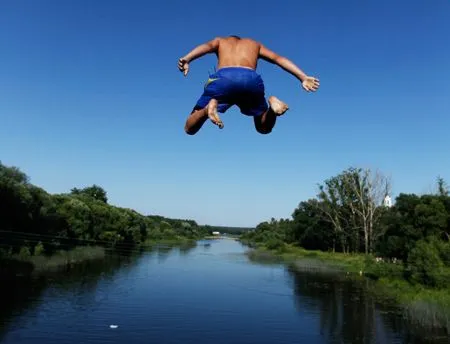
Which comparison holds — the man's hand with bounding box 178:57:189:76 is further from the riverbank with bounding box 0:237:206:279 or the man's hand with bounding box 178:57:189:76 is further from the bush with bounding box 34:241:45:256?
the bush with bounding box 34:241:45:256

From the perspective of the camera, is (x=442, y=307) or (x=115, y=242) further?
(x=115, y=242)

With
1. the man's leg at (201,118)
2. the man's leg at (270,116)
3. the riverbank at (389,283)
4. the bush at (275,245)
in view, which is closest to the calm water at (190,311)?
the riverbank at (389,283)

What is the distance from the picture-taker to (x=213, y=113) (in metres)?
5.38

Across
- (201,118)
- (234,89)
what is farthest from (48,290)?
(234,89)

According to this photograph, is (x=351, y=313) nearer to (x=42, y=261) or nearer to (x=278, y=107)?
(x=42, y=261)

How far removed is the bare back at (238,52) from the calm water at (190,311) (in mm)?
25549

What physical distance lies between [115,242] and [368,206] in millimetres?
42029

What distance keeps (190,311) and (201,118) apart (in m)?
31.9

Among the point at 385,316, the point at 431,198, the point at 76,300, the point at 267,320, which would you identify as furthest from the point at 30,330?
the point at 431,198

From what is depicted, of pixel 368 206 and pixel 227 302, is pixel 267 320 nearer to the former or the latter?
pixel 227 302

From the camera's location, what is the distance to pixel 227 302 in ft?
128

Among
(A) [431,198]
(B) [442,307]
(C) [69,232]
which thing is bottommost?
(B) [442,307]

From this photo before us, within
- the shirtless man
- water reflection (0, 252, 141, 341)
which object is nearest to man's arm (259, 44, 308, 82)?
the shirtless man

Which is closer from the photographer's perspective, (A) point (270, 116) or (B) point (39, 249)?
(A) point (270, 116)
